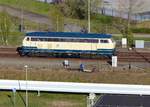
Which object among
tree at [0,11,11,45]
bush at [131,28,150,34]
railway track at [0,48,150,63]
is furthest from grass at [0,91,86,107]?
bush at [131,28,150,34]

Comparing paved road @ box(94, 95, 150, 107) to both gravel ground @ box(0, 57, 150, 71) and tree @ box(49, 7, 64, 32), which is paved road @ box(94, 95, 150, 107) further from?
tree @ box(49, 7, 64, 32)

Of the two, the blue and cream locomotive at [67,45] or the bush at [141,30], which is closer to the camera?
the blue and cream locomotive at [67,45]

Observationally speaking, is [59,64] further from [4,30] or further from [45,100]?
[4,30]

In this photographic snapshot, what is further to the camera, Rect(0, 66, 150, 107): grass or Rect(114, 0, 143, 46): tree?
Rect(114, 0, 143, 46): tree

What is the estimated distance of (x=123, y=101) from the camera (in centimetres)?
2608

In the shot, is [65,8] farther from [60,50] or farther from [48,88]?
[48,88]

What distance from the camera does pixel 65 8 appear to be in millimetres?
63094

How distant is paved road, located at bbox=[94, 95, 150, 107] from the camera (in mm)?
25250

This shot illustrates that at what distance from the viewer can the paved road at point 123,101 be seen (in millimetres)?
25250

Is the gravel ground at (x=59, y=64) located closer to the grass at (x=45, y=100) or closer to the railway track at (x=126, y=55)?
the railway track at (x=126, y=55)

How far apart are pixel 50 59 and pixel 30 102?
36.2ft

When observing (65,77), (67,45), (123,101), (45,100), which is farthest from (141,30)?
(123,101)

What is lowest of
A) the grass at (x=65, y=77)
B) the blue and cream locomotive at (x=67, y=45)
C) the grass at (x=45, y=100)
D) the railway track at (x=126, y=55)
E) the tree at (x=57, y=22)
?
the grass at (x=45, y=100)

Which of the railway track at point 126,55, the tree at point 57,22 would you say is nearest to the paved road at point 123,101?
the railway track at point 126,55
